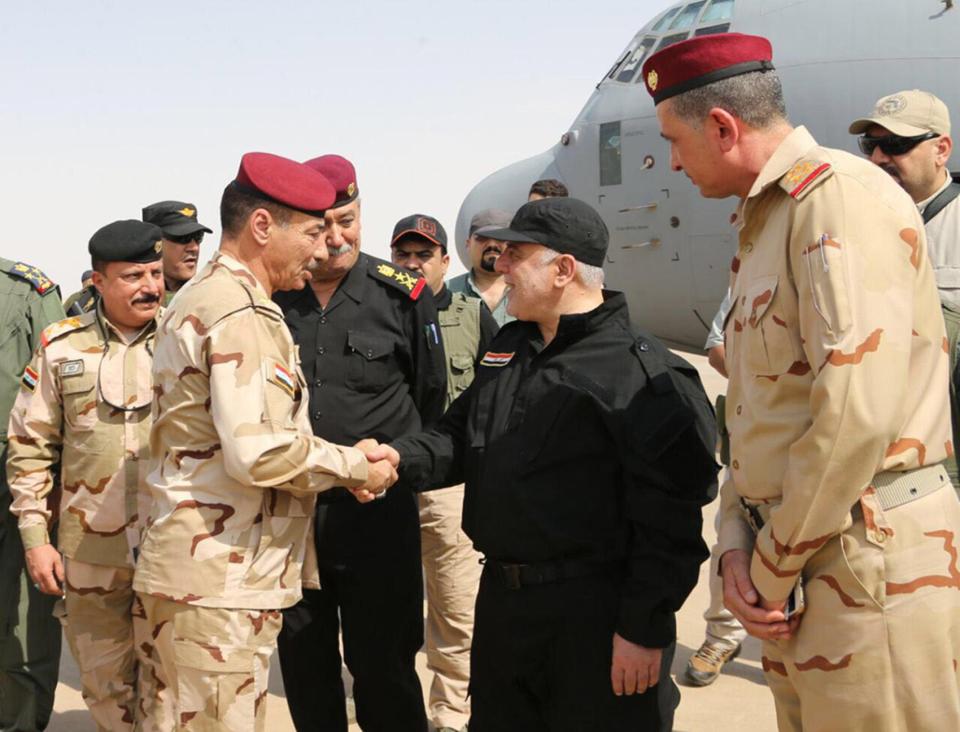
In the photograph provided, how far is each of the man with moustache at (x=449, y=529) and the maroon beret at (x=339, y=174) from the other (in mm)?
995

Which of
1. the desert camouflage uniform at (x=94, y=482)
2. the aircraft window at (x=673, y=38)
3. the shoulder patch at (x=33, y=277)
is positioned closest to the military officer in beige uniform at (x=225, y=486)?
the desert camouflage uniform at (x=94, y=482)

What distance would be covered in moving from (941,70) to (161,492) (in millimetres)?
5468

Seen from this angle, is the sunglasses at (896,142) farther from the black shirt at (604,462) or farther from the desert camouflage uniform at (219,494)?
the desert camouflage uniform at (219,494)

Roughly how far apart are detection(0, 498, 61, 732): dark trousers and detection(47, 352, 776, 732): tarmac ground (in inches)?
17.7

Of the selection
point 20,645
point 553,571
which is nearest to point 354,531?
point 553,571

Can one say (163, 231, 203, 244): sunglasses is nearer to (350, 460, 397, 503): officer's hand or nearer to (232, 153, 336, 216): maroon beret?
(232, 153, 336, 216): maroon beret

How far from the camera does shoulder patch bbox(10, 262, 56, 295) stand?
197 inches

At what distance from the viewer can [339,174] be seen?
169 inches

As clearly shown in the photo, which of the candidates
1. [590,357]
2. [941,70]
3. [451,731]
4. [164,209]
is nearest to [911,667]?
[590,357]

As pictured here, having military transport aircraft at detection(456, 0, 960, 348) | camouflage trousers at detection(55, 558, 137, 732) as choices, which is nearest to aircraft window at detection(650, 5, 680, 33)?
military transport aircraft at detection(456, 0, 960, 348)

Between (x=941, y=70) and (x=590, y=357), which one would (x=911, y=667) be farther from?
(x=941, y=70)

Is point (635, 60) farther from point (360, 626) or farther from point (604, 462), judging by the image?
point (604, 462)

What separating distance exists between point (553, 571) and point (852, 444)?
1.10 m

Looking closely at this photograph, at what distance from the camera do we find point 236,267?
10.9 feet
